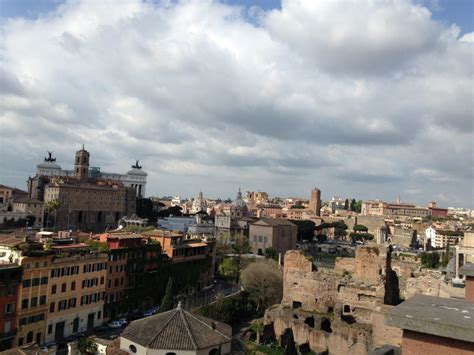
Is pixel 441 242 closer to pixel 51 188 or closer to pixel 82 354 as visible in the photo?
pixel 51 188

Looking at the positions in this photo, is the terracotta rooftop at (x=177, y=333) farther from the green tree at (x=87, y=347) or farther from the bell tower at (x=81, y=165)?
the bell tower at (x=81, y=165)

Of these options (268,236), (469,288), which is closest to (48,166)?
(268,236)

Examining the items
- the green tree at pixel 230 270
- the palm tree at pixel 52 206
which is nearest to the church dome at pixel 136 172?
the palm tree at pixel 52 206

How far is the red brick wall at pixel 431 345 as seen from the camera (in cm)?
508

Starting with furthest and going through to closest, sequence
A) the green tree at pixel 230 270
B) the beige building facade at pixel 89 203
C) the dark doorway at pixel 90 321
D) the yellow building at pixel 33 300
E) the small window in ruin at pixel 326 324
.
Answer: the beige building facade at pixel 89 203, the green tree at pixel 230 270, the dark doorway at pixel 90 321, the small window in ruin at pixel 326 324, the yellow building at pixel 33 300

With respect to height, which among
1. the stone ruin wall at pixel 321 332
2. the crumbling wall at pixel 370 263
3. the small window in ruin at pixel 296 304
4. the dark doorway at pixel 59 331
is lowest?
the dark doorway at pixel 59 331

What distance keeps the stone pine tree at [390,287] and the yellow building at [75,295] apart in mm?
23975

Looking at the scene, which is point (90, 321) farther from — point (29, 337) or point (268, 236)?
point (268, 236)

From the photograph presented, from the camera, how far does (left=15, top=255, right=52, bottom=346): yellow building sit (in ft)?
99.3

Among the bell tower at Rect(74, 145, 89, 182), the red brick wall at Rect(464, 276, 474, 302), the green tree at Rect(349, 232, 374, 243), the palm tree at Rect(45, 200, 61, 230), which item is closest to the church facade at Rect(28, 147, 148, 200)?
the bell tower at Rect(74, 145, 89, 182)

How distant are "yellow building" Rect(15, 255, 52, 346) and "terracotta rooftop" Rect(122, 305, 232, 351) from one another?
45.6ft

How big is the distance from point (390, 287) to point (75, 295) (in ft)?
A: 86.3

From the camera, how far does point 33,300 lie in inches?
1232

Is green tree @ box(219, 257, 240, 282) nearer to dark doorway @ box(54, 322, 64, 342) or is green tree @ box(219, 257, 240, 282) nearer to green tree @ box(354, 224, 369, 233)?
dark doorway @ box(54, 322, 64, 342)
